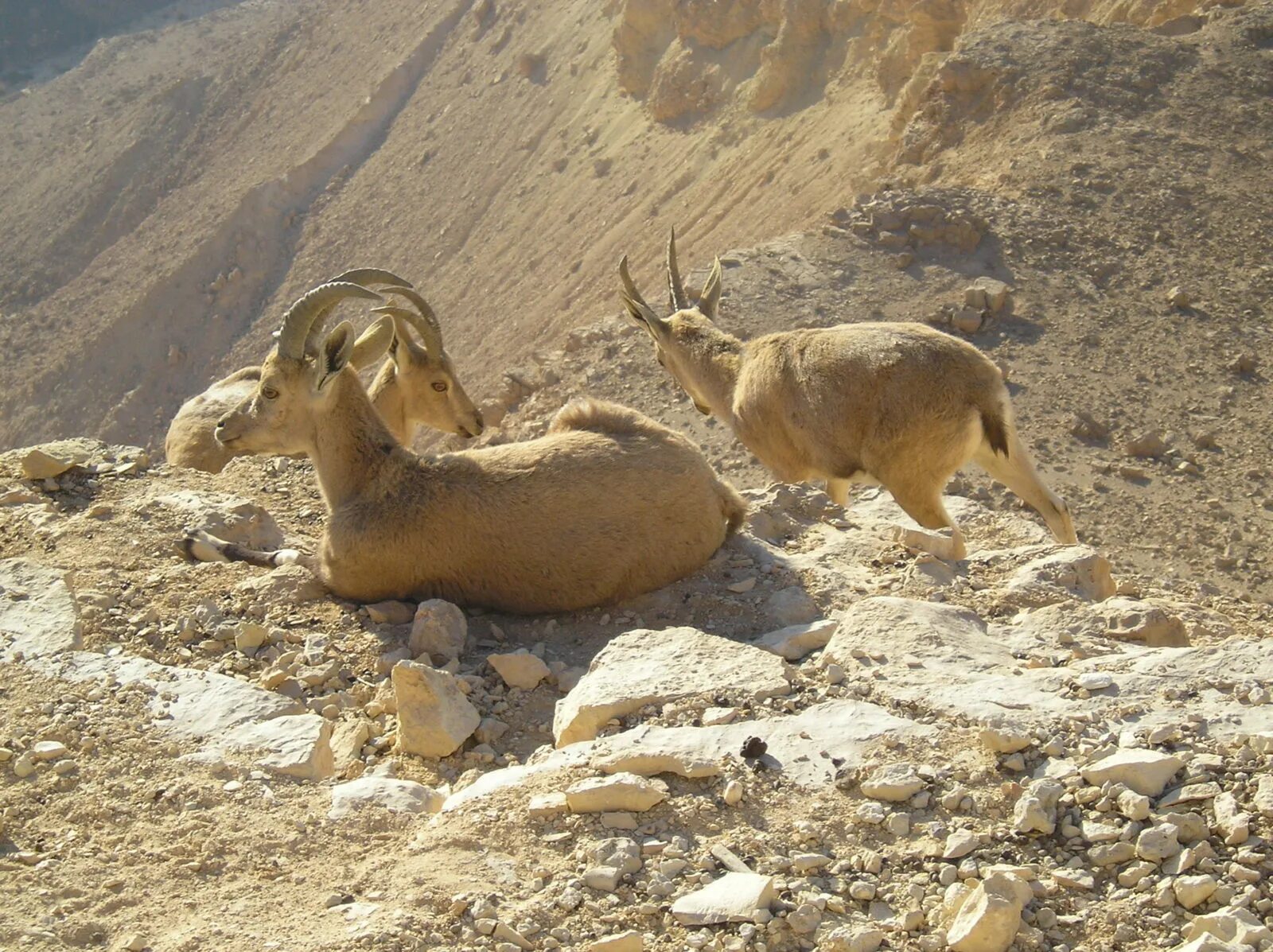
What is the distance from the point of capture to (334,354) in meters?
A: 7.70

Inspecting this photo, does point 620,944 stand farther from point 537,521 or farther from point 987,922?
point 537,521

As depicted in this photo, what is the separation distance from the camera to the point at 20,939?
A: 3.96 meters

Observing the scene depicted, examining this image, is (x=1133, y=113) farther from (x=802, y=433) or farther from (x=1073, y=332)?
(x=802, y=433)

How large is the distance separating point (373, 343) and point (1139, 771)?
7.34 metres

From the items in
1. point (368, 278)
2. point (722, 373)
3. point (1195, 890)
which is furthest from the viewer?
point (722, 373)

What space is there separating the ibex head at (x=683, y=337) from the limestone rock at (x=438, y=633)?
443cm

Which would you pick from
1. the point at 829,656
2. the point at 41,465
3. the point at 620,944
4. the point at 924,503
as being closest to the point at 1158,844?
the point at 620,944

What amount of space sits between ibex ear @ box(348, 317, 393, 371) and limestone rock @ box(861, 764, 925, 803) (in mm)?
6615

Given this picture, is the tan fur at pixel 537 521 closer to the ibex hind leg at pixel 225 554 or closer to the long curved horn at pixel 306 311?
the ibex hind leg at pixel 225 554

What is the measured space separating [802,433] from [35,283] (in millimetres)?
33519

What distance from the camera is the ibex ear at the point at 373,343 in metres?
10.1

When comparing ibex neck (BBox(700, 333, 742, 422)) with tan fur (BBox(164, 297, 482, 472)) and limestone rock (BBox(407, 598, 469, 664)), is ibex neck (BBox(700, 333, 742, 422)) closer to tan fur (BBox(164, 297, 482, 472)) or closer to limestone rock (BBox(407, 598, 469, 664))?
tan fur (BBox(164, 297, 482, 472))

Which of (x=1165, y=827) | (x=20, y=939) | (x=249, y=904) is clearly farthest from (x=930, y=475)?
(x=20, y=939)

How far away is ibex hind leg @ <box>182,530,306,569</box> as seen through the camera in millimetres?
7527
